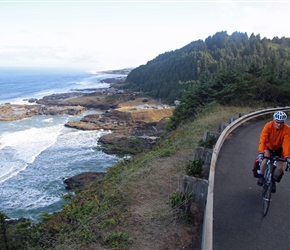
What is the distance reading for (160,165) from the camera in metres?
7.56

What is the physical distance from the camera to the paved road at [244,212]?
412 centimetres

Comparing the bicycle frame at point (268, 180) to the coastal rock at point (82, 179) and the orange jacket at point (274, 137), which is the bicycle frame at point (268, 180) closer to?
the orange jacket at point (274, 137)

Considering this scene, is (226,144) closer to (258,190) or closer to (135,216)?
(258,190)

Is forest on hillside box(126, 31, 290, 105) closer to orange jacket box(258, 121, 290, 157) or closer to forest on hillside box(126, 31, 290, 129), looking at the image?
forest on hillside box(126, 31, 290, 129)

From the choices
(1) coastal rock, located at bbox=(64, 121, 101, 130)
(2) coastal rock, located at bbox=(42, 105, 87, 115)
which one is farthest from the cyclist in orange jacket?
(2) coastal rock, located at bbox=(42, 105, 87, 115)

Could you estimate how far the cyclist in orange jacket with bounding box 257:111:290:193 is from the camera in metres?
4.81

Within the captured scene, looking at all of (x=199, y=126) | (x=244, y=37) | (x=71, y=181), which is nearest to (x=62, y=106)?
(x=71, y=181)

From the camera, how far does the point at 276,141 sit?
4984 millimetres

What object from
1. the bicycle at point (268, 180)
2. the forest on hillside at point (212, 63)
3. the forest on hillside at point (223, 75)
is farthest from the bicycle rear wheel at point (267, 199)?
the forest on hillside at point (212, 63)

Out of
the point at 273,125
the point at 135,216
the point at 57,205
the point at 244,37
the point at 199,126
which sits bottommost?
the point at 57,205

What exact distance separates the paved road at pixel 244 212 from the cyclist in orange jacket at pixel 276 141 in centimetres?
54

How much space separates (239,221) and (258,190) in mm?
1450

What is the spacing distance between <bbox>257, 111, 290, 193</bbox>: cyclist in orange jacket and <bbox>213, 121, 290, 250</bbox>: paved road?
21.4 inches

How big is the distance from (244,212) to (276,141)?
1373 millimetres
